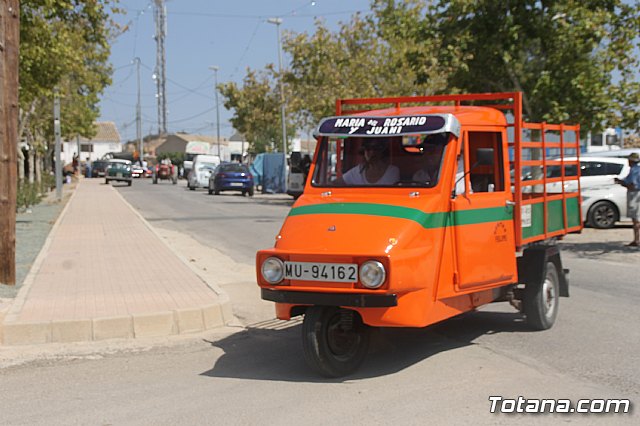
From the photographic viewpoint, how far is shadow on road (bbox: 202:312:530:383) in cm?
677

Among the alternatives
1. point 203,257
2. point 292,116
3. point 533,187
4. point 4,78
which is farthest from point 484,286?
point 292,116

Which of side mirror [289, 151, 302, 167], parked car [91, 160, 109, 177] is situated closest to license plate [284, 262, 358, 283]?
side mirror [289, 151, 302, 167]

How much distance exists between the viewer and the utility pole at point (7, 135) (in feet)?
34.0

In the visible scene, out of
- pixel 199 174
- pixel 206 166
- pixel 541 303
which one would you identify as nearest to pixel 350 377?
pixel 541 303

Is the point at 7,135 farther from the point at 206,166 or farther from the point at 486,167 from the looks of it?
the point at 206,166

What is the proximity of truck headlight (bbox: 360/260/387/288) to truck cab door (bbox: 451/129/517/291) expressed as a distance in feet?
3.50

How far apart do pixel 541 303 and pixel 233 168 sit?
1329 inches

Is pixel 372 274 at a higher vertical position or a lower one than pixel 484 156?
lower

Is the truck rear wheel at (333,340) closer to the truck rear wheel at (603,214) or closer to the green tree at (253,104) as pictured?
the truck rear wheel at (603,214)

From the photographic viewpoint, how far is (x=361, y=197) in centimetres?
703

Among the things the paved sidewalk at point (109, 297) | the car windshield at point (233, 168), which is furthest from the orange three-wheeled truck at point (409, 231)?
the car windshield at point (233, 168)

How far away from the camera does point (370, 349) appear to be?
24.5 ft

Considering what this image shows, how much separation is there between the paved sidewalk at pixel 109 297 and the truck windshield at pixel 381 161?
2278 millimetres

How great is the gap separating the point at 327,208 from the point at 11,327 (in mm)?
3442
